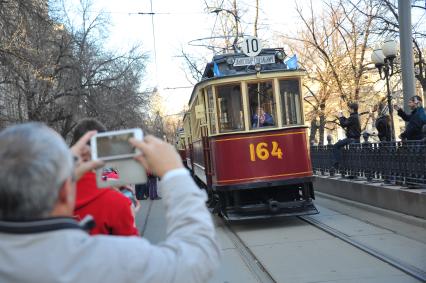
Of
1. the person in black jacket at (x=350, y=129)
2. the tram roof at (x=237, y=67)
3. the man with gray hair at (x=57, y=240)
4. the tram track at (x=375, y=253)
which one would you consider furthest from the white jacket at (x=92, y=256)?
the person in black jacket at (x=350, y=129)

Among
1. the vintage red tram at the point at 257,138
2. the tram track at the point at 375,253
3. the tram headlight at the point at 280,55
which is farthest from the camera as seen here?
the tram headlight at the point at 280,55

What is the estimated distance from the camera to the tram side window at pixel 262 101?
10.7 meters

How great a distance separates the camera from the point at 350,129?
14.3 m

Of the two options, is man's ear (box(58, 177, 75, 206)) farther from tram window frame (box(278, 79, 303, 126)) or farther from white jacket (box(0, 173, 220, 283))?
tram window frame (box(278, 79, 303, 126))

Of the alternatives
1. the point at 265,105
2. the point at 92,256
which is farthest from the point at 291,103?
the point at 92,256

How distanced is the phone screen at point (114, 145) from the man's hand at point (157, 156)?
0.21 ft

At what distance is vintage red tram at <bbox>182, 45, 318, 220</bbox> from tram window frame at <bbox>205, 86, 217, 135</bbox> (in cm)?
2

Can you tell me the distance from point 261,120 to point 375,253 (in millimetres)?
4012

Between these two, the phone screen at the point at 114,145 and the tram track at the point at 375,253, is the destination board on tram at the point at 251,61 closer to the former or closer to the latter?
the tram track at the point at 375,253

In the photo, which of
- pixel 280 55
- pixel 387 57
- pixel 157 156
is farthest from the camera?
pixel 387 57

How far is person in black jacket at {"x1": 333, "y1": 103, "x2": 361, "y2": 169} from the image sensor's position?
1383cm

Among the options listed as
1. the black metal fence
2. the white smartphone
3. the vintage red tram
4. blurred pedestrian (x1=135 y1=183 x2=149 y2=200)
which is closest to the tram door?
the vintage red tram

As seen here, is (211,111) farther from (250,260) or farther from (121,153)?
(121,153)

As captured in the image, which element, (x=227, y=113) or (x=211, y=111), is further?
(x=211, y=111)
